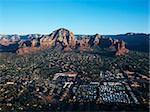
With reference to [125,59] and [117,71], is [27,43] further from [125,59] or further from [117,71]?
[117,71]

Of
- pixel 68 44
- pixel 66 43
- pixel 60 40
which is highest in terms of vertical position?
pixel 60 40

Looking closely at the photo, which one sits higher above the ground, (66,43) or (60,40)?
(60,40)

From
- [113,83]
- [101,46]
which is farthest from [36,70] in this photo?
[101,46]

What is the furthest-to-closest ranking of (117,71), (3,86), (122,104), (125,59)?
(125,59), (117,71), (3,86), (122,104)

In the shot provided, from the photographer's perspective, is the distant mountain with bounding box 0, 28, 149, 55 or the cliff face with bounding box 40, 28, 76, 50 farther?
the cliff face with bounding box 40, 28, 76, 50

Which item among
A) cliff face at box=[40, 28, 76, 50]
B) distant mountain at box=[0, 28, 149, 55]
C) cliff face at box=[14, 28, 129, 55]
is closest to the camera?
distant mountain at box=[0, 28, 149, 55]

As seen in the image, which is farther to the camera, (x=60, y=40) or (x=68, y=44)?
(x=60, y=40)

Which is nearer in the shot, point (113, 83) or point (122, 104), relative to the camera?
point (122, 104)

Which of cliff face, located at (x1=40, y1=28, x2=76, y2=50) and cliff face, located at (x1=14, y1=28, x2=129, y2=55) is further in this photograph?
cliff face, located at (x1=40, y1=28, x2=76, y2=50)

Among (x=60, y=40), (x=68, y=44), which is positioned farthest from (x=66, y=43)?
(x=60, y=40)

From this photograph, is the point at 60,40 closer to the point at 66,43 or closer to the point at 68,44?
the point at 66,43

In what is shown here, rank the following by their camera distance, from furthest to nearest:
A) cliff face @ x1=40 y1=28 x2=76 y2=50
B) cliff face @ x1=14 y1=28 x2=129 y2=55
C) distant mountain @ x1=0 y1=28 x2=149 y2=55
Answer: cliff face @ x1=40 y1=28 x2=76 y2=50 < cliff face @ x1=14 y1=28 x2=129 y2=55 < distant mountain @ x1=0 y1=28 x2=149 y2=55
